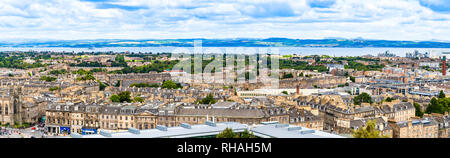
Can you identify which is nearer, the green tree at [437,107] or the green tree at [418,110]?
the green tree at [437,107]

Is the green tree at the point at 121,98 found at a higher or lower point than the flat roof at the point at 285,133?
lower

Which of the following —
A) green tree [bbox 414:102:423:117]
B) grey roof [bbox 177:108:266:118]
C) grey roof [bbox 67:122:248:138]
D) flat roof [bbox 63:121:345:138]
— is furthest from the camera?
green tree [bbox 414:102:423:117]

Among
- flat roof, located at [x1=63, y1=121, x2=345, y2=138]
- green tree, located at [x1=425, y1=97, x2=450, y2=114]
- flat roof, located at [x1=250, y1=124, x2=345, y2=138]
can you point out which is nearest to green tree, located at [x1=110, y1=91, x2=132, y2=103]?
flat roof, located at [x1=63, y1=121, x2=345, y2=138]

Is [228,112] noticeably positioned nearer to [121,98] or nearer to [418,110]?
[121,98]

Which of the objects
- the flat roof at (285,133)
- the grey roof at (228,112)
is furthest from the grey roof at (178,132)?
the grey roof at (228,112)

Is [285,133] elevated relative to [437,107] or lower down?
elevated

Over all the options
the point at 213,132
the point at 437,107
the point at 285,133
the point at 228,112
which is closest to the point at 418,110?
the point at 437,107

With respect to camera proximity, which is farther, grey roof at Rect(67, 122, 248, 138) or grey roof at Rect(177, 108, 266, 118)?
grey roof at Rect(177, 108, 266, 118)

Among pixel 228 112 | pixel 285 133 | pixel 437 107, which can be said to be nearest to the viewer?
pixel 285 133

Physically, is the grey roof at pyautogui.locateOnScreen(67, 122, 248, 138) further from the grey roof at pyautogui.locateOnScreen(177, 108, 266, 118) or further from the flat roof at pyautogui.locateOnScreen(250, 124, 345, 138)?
the grey roof at pyautogui.locateOnScreen(177, 108, 266, 118)

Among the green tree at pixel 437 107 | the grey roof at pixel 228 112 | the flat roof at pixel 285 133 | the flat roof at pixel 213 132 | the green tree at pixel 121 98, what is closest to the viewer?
the flat roof at pixel 213 132

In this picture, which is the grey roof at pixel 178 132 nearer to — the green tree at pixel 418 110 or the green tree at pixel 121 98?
the green tree at pixel 121 98
